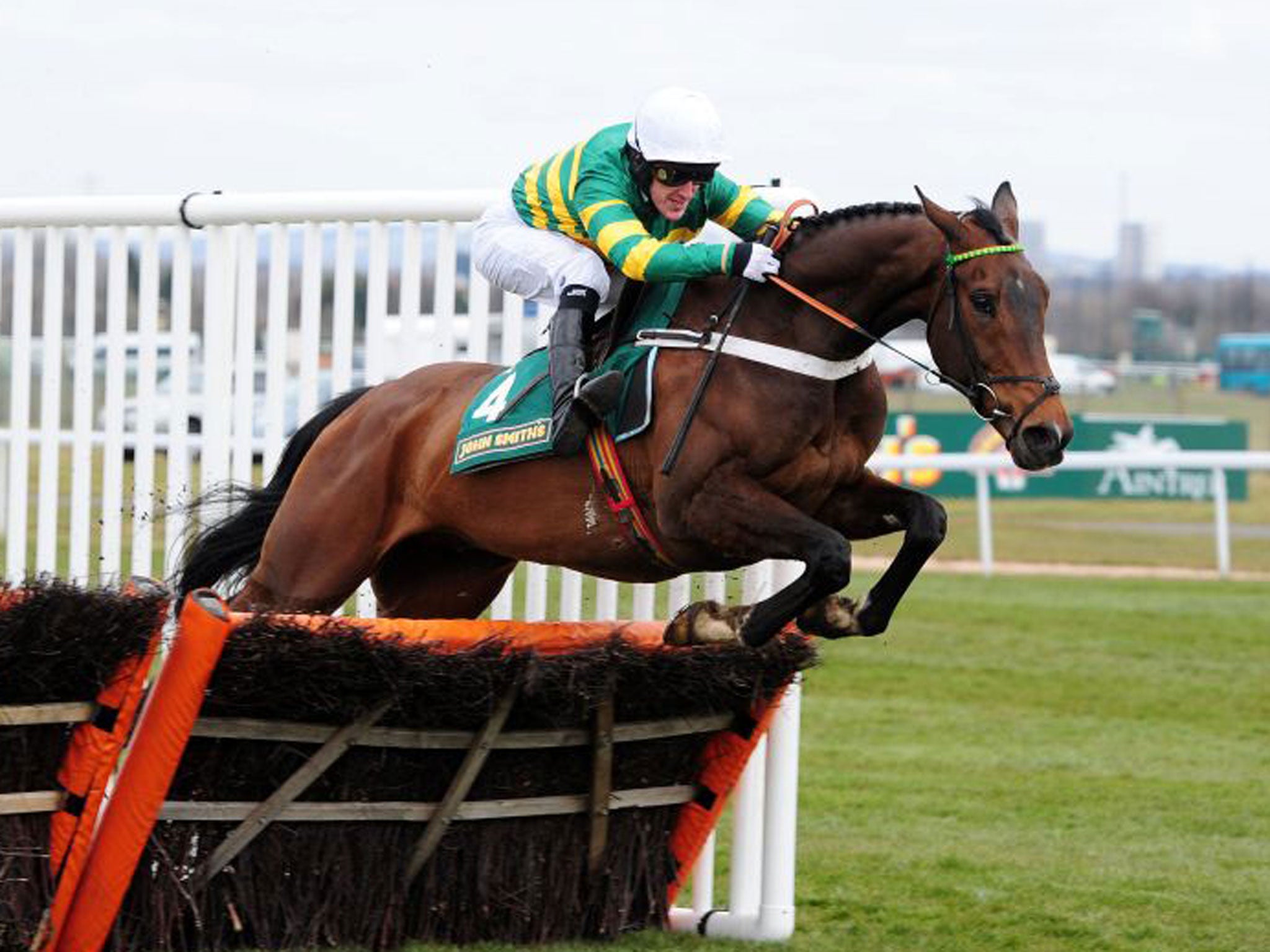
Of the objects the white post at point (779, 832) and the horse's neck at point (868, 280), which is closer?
the horse's neck at point (868, 280)

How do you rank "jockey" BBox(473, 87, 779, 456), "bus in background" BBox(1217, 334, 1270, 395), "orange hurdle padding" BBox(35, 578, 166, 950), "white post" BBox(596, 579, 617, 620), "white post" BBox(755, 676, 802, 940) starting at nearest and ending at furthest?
"orange hurdle padding" BBox(35, 578, 166, 950) < "jockey" BBox(473, 87, 779, 456) < "white post" BBox(755, 676, 802, 940) < "white post" BBox(596, 579, 617, 620) < "bus in background" BBox(1217, 334, 1270, 395)

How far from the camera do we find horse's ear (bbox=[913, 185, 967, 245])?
4652mm

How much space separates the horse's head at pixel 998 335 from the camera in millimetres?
4520

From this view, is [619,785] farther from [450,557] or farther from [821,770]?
[821,770]

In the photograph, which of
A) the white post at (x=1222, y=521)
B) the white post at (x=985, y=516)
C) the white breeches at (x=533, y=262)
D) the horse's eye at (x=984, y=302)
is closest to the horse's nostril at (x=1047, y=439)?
the horse's eye at (x=984, y=302)

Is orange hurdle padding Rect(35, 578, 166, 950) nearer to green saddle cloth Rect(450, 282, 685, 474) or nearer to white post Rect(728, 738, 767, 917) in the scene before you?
green saddle cloth Rect(450, 282, 685, 474)

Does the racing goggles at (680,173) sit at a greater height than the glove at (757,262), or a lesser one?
greater

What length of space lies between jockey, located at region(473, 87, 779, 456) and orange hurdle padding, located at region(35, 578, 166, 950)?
3.84ft

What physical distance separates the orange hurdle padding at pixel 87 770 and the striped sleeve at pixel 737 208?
169cm

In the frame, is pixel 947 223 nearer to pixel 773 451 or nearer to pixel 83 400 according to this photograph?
pixel 773 451

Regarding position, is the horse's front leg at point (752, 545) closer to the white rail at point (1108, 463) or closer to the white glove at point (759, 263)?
the white glove at point (759, 263)

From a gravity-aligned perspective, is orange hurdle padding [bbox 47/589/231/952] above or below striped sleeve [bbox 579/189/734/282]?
below

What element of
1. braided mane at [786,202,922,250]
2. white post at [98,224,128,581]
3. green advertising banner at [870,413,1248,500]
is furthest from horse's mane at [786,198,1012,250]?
green advertising banner at [870,413,1248,500]

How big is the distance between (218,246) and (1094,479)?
1616cm
